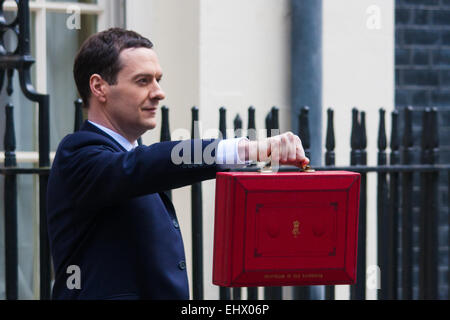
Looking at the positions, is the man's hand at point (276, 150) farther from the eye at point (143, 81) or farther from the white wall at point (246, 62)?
the white wall at point (246, 62)

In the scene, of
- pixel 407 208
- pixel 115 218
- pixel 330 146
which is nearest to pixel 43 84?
pixel 330 146

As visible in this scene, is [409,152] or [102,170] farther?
[409,152]

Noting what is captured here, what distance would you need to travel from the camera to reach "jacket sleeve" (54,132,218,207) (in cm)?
230

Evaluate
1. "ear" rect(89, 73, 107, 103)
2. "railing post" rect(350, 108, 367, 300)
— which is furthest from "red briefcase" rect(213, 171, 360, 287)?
"railing post" rect(350, 108, 367, 300)

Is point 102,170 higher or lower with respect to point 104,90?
lower

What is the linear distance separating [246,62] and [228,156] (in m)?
2.86

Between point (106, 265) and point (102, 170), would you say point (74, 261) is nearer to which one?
point (106, 265)

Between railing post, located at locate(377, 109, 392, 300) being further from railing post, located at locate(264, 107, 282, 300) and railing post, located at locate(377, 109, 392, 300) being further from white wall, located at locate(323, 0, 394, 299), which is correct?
railing post, located at locate(264, 107, 282, 300)

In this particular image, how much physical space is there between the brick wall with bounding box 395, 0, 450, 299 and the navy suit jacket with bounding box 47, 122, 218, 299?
12.8 ft

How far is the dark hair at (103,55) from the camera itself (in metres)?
2.56

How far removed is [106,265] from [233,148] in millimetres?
473
